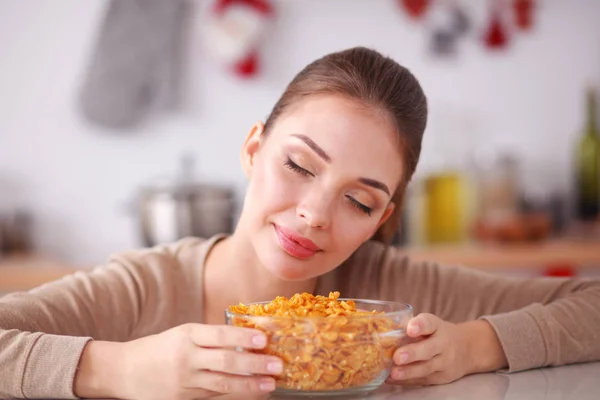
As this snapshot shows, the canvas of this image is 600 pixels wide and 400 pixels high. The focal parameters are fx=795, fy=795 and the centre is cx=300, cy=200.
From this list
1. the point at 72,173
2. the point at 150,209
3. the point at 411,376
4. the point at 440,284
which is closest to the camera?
the point at 411,376

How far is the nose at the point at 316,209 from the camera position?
1021 millimetres

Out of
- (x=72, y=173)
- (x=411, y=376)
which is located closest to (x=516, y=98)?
(x=72, y=173)

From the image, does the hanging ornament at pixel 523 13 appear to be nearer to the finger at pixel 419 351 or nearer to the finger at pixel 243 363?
the finger at pixel 419 351

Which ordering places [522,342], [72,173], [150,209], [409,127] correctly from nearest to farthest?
[522,342] < [409,127] < [150,209] < [72,173]

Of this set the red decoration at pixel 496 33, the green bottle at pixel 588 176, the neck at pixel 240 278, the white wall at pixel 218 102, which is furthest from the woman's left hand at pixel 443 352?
the red decoration at pixel 496 33

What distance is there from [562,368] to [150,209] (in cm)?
167

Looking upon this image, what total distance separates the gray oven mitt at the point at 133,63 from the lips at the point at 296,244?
2014 mm

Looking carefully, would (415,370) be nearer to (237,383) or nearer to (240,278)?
(237,383)

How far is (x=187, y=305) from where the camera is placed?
1.21m

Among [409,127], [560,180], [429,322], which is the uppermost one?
[409,127]

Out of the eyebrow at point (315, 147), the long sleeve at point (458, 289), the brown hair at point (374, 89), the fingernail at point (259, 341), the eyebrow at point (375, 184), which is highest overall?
the brown hair at point (374, 89)

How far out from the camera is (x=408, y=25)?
3.15 m

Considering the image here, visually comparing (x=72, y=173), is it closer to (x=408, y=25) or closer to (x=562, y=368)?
(x=408, y=25)

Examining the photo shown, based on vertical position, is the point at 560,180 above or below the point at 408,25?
below
